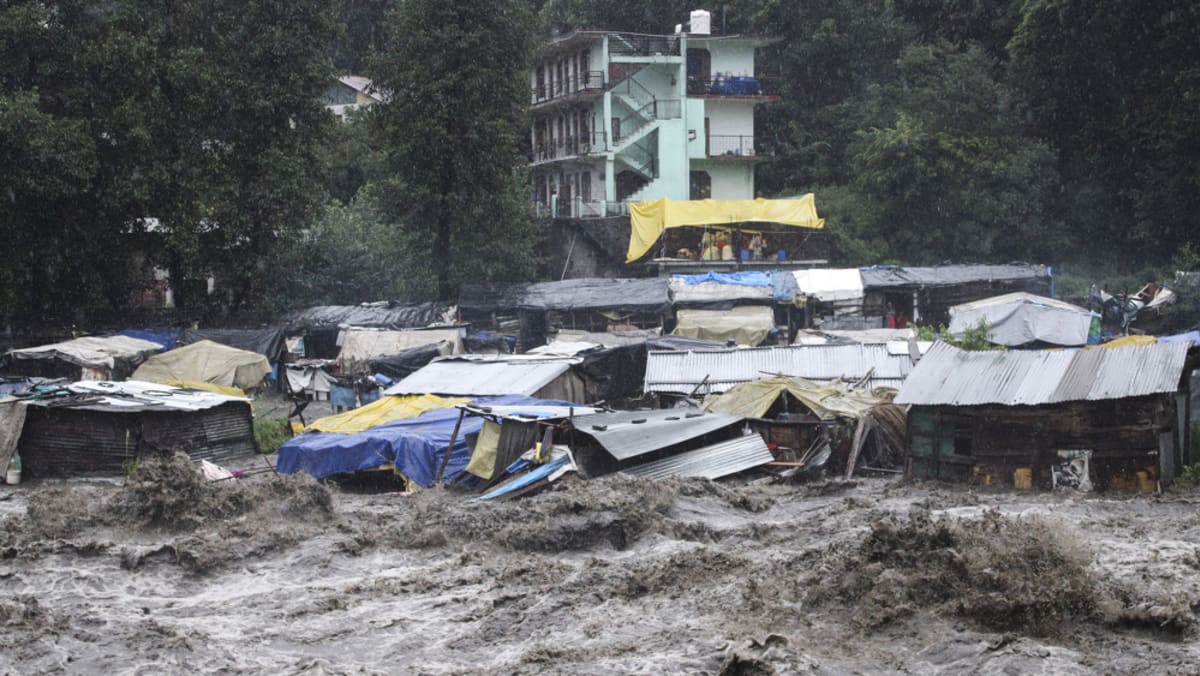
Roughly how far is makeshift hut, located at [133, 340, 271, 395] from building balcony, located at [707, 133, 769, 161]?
24359mm

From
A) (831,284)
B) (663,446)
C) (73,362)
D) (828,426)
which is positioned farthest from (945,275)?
(73,362)

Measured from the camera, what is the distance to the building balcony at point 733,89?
52.0 meters

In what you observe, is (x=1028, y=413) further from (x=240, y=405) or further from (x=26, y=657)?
(x=240, y=405)

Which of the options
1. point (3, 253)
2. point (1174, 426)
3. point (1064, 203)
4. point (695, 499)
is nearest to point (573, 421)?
point (695, 499)

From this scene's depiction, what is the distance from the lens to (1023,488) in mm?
20266

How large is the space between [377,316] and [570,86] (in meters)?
16.6

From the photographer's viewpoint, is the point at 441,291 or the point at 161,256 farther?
the point at 441,291

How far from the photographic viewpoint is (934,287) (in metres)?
40.2

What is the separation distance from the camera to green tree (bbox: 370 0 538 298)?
40188mm

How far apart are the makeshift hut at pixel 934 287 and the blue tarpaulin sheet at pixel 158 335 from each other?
66.2 feet

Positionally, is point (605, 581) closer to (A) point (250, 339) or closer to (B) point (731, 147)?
(A) point (250, 339)

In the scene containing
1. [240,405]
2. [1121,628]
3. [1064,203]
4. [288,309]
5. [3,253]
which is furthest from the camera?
[1064,203]

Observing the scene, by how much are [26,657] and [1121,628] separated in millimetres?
11876

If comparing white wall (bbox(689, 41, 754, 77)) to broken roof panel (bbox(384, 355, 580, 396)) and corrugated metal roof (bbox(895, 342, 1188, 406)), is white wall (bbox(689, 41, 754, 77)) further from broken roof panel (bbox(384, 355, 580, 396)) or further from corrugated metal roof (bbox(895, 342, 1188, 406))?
corrugated metal roof (bbox(895, 342, 1188, 406))
